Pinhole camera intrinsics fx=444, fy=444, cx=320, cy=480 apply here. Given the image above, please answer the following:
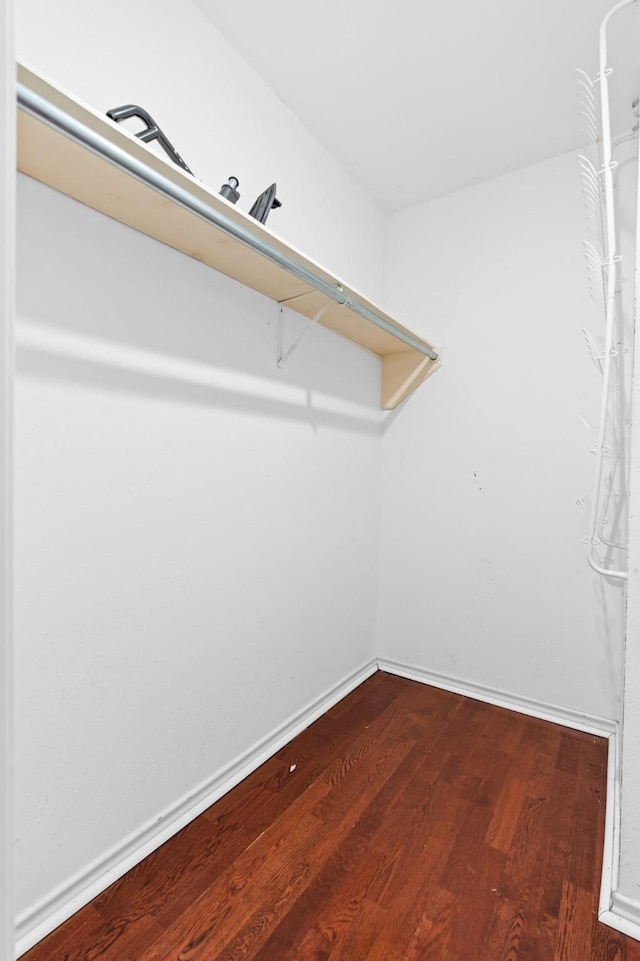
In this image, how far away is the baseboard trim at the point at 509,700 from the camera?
185 cm

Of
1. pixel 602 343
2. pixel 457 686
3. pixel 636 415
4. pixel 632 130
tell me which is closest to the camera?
pixel 636 415

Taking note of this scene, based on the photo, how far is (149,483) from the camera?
1.23 m

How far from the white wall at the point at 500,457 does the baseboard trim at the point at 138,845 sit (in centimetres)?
90

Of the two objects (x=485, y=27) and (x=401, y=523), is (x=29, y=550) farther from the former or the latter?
(x=485, y=27)

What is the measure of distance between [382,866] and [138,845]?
0.66m

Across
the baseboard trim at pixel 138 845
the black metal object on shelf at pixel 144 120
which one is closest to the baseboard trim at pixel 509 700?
the baseboard trim at pixel 138 845

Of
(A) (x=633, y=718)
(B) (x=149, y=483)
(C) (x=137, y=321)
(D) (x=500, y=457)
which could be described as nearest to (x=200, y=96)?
(C) (x=137, y=321)

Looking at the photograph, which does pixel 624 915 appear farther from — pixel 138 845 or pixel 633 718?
pixel 138 845

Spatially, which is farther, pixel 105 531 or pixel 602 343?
pixel 602 343

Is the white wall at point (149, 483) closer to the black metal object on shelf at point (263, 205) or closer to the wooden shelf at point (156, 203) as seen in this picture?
the wooden shelf at point (156, 203)

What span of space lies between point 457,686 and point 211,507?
1.55m

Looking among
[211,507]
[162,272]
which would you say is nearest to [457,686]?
[211,507]

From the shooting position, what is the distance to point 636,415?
3.69 ft

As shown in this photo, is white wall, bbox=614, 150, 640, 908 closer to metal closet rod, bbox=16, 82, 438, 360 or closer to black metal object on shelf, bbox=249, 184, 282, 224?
metal closet rod, bbox=16, 82, 438, 360
